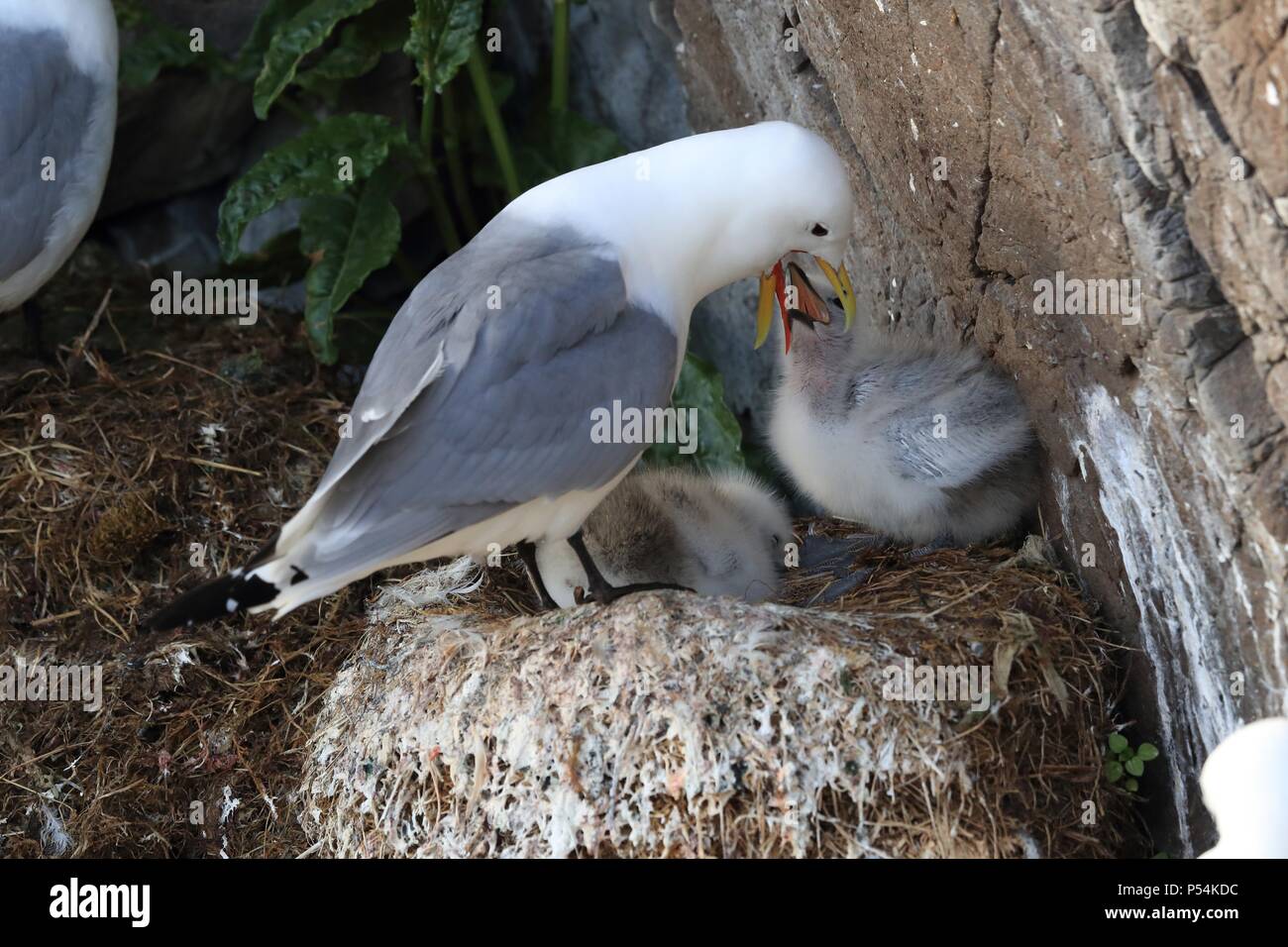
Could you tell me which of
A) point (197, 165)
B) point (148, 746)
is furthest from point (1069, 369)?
point (197, 165)

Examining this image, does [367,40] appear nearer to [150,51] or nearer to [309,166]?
[309,166]

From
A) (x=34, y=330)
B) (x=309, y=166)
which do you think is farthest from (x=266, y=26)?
(x=34, y=330)

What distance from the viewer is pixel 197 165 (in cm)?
523

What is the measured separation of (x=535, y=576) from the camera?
357 centimetres

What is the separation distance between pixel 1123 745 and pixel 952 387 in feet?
3.06

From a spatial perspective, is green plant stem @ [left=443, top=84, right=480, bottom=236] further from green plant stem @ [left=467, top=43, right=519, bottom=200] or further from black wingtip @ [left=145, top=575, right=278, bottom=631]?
black wingtip @ [left=145, top=575, right=278, bottom=631]

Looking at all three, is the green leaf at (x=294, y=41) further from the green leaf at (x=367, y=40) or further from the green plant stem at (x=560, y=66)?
the green plant stem at (x=560, y=66)

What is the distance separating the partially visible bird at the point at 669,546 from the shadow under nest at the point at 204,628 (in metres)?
0.14

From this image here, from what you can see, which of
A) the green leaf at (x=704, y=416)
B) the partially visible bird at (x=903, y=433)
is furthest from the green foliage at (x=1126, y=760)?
the green leaf at (x=704, y=416)

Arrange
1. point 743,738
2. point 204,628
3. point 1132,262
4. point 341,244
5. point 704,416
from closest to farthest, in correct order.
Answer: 1. point 1132,262
2. point 743,738
3. point 204,628
4. point 704,416
5. point 341,244

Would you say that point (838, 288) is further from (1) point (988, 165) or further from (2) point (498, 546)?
(2) point (498, 546)

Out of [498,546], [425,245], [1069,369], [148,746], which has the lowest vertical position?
[148,746]

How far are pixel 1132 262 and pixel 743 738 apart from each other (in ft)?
3.73

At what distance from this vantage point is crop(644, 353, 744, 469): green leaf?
438 centimetres
